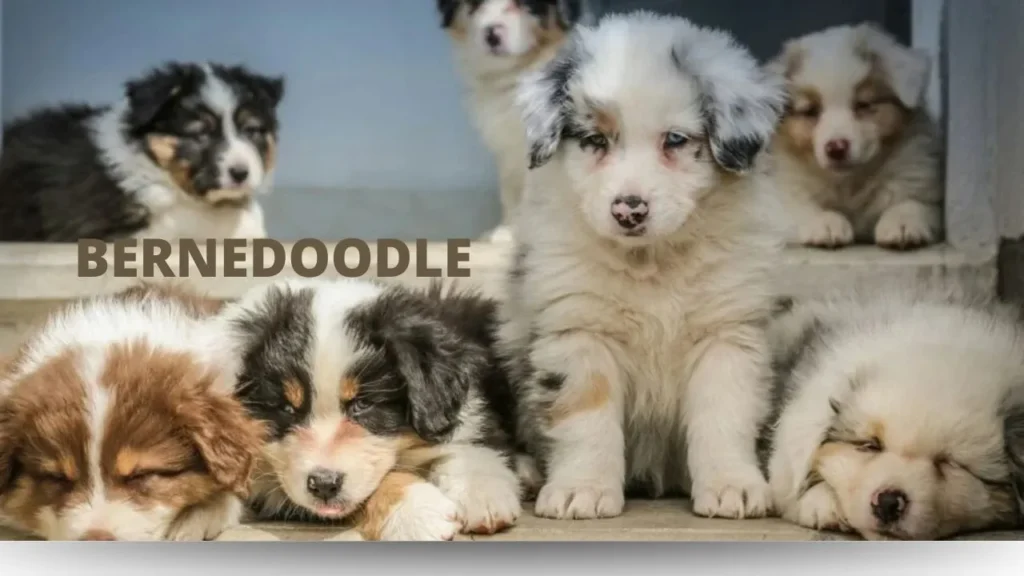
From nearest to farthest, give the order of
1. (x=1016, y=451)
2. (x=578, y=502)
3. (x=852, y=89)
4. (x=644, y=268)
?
(x=1016, y=451)
(x=578, y=502)
(x=644, y=268)
(x=852, y=89)

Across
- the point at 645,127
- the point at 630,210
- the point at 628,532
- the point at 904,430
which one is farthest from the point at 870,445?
the point at 645,127

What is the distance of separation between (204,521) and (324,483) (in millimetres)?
287

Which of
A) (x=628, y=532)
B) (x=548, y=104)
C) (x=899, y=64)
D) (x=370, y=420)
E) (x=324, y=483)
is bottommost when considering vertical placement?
(x=628, y=532)

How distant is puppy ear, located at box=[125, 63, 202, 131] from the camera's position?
2402mm

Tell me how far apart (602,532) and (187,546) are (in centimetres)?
88

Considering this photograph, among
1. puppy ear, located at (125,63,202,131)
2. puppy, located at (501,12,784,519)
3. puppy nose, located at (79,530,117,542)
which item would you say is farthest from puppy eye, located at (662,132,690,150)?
puppy nose, located at (79,530,117,542)

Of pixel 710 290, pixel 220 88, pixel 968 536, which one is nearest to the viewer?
pixel 968 536

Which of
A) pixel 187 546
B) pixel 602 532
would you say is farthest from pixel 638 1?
pixel 187 546

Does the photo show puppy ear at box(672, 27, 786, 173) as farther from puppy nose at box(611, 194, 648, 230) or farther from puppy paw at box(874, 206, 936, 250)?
puppy paw at box(874, 206, 936, 250)

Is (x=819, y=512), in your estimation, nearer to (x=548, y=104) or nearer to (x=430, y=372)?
(x=430, y=372)

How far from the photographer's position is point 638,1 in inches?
92.0

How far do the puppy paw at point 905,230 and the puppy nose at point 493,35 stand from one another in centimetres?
94

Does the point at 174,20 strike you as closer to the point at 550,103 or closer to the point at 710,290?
the point at 550,103

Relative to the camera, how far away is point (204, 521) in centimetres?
212
